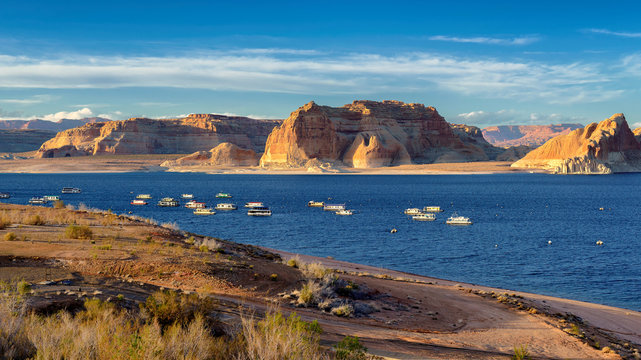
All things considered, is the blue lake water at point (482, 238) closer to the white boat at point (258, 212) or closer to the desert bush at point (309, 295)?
the white boat at point (258, 212)

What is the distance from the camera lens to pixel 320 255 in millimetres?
44562

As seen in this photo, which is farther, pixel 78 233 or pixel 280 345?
pixel 78 233

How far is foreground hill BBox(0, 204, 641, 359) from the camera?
10203mm

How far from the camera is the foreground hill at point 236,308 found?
33.5 ft

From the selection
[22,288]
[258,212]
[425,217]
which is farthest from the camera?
[258,212]

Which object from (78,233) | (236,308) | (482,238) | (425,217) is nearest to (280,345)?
(236,308)

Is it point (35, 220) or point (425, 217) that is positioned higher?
point (35, 220)

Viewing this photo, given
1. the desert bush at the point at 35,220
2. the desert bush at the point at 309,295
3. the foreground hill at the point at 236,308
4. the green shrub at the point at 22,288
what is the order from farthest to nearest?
the desert bush at the point at 35,220, the desert bush at the point at 309,295, the green shrub at the point at 22,288, the foreground hill at the point at 236,308

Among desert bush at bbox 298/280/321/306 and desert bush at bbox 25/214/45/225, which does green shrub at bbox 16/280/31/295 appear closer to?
desert bush at bbox 298/280/321/306

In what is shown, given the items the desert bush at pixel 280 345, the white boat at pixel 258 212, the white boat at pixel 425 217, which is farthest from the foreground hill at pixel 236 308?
the white boat at pixel 258 212

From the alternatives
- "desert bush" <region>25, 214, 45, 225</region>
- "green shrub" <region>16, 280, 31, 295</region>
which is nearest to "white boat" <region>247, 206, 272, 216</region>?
"desert bush" <region>25, 214, 45, 225</region>

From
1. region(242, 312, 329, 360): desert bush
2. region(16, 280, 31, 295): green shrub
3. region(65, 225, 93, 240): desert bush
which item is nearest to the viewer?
region(242, 312, 329, 360): desert bush

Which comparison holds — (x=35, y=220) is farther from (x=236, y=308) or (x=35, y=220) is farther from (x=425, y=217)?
(x=425, y=217)

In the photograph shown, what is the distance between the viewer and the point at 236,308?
17.2 meters
